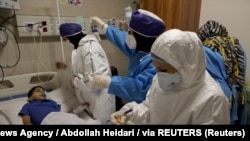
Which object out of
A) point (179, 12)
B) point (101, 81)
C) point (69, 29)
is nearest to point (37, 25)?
point (69, 29)

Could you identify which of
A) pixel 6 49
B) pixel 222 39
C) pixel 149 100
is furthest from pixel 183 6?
pixel 6 49

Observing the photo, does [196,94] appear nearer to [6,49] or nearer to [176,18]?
[176,18]

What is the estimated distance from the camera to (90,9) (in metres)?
2.29

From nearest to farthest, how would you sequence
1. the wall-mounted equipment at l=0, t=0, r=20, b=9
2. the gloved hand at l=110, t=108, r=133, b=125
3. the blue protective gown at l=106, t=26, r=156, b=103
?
the gloved hand at l=110, t=108, r=133, b=125 → the blue protective gown at l=106, t=26, r=156, b=103 → the wall-mounted equipment at l=0, t=0, r=20, b=9

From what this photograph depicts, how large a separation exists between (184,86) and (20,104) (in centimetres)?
141

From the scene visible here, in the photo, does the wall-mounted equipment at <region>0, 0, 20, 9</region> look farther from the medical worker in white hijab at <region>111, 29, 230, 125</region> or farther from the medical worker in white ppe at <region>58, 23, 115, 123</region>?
the medical worker in white hijab at <region>111, 29, 230, 125</region>

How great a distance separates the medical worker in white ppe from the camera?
1501 millimetres

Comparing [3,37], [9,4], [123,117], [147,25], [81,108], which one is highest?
[9,4]

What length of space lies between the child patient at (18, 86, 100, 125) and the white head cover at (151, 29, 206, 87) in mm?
801

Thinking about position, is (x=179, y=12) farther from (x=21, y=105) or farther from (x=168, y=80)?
(x=21, y=105)

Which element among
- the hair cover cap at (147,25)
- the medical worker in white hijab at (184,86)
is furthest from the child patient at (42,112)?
the hair cover cap at (147,25)

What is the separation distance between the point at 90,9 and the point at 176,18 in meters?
1.04
